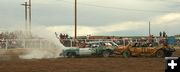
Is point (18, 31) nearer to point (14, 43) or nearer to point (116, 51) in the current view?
point (14, 43)

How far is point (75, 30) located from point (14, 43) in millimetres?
10834

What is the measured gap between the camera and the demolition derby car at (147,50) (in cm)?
3142

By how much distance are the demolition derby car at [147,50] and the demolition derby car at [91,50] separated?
3.68 ft

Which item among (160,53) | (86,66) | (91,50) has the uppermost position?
(91,50)

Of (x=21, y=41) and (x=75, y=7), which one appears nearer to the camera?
(x=21, y=41)

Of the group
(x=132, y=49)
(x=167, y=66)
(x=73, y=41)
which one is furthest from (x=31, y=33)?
(x=167, y=66)

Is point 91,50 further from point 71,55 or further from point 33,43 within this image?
point 33,43

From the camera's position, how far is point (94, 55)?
3381cm

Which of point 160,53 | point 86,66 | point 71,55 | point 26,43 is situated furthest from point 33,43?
point 86,66

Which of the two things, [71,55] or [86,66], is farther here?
[71,55]

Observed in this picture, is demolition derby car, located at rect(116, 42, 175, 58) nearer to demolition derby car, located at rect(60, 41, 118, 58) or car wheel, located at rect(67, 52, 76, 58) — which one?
demolition derby car, located at rect(60, 41, 118, 58)

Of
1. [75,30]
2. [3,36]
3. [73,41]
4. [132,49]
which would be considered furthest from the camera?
[75,30]

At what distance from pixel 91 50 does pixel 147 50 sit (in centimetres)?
412

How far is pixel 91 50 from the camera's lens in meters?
33.1
